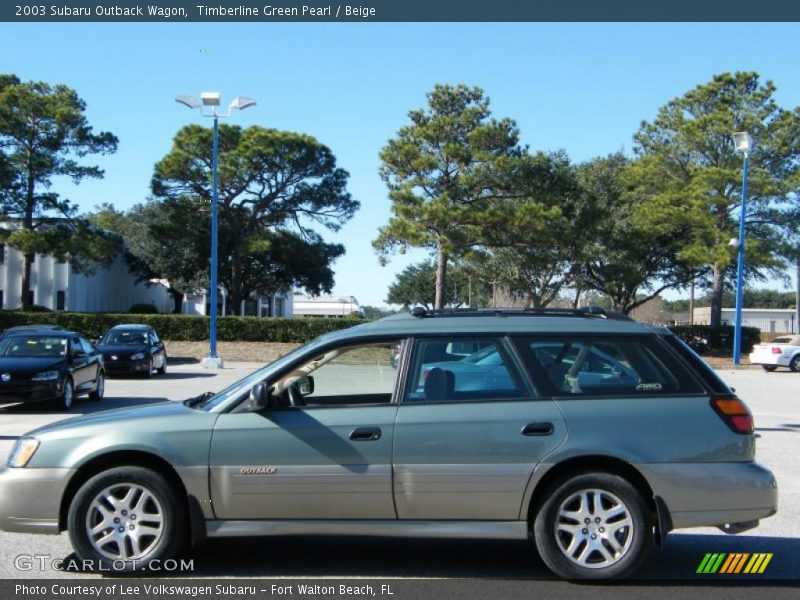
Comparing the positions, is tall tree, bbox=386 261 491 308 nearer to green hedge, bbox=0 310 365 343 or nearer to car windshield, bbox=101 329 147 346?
green hedge, bbox=0 310 365 343

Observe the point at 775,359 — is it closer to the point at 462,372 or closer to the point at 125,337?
the point at 125,337

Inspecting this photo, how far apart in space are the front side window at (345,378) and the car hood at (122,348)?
1833 centimetres

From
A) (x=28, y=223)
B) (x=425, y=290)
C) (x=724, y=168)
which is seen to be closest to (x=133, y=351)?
(x=28, y=223)

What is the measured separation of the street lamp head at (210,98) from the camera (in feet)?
85.0

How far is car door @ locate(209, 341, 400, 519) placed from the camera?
5340mm

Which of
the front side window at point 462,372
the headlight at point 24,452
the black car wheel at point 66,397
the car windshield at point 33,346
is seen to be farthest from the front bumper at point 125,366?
the front side window at point 462,372

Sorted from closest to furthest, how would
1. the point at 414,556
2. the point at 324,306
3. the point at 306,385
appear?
the point at 306,385 < the point at 414,556 < the point at 324,306

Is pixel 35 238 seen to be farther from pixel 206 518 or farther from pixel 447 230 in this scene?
pixel 206 518

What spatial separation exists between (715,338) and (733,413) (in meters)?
37.4

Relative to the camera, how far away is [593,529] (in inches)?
212

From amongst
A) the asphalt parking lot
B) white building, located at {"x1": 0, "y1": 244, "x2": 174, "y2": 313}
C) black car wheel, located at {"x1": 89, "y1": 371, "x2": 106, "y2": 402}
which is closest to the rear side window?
the asphalt parking lot

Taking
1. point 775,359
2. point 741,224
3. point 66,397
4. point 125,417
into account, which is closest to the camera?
point 125,417

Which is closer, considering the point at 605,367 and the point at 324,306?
the point at 605,367

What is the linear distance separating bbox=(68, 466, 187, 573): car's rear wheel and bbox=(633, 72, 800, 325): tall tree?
120 ft
